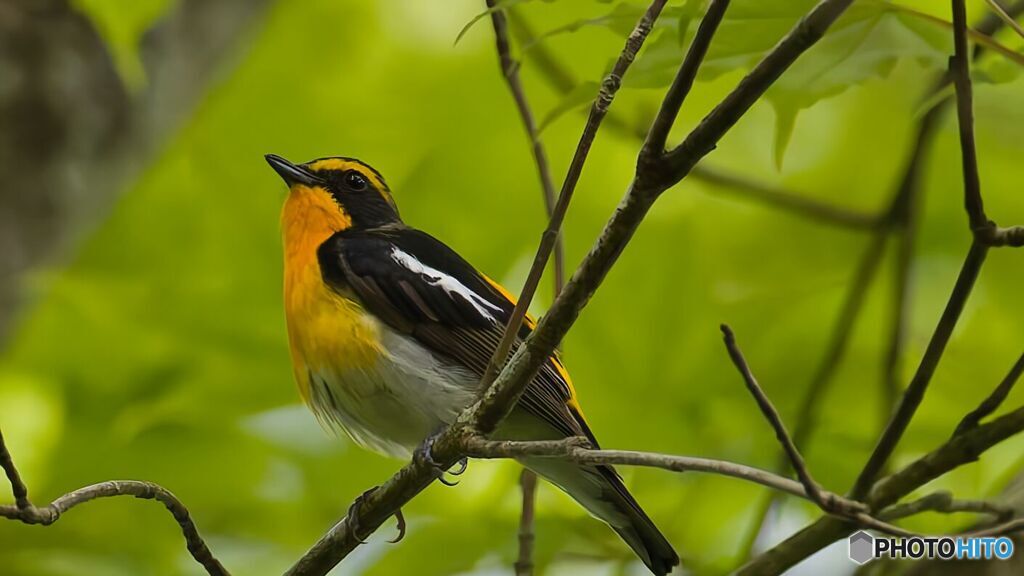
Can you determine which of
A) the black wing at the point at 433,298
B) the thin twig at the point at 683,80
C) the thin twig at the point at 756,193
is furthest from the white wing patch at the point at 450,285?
the thin twig at the point at 683,80

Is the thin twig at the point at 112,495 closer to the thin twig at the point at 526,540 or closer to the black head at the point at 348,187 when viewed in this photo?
the thin twig at the point at 526,540

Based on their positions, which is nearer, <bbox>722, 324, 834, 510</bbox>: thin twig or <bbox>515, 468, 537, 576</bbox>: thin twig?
<bbox>722, 324, 834, 510</bbox>: thin twig

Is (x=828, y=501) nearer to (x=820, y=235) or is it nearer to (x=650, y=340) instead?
(x=650, y=340)

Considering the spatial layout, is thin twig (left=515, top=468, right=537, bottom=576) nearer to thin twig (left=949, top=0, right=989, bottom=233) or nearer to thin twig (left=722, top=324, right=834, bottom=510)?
thin twig (left=722, top=324, right=834, bottom=510)

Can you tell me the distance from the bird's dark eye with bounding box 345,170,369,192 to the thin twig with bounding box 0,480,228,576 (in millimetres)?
1271

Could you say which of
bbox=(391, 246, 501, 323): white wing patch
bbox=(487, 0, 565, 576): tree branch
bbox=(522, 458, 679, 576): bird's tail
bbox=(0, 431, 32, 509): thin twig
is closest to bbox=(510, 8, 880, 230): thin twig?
bbox=(487, 0, 565, 576): tree branch

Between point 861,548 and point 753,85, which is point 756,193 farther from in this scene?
point 753,85

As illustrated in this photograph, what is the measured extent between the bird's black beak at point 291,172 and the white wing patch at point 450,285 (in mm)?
395

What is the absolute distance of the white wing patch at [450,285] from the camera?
9.52 feet

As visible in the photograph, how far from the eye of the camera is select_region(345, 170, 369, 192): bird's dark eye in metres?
3.31

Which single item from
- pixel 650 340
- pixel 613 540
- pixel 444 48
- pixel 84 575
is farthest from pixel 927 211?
pixel 84 575

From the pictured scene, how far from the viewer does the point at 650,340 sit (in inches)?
135

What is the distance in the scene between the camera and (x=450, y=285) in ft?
9.55

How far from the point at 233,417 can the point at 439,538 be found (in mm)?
741
